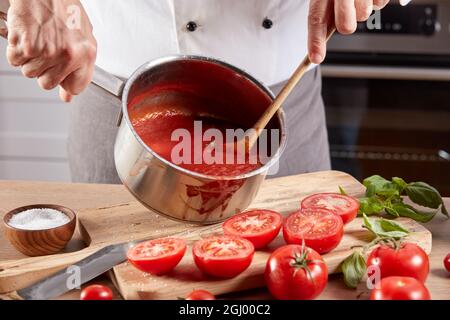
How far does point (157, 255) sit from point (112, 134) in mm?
443

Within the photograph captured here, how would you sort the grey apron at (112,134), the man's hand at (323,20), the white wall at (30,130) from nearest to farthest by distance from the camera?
1. the man's hand at (323,20)
2. the grey apron at (112,134)
3. the white wall at (30,130)

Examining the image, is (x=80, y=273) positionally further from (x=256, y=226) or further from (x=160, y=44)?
(x=160, y=44)

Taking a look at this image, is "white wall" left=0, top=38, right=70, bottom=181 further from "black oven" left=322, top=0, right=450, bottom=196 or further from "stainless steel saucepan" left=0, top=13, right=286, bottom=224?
"stainless steel saucepan" left=0, top=13, right=286, bottom=224

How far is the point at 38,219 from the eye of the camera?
3.76ft

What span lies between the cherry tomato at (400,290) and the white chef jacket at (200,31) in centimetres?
52

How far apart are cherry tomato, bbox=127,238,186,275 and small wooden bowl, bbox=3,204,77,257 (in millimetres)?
109

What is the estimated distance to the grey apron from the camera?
1459 millimetres

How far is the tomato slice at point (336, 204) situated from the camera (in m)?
1.21

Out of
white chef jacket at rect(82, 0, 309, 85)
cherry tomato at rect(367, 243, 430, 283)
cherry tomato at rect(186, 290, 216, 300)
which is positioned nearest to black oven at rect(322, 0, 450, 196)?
white chef jacket at rect(82, 0, 309, 85)

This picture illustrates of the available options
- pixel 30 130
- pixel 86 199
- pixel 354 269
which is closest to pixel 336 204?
pixel 354 269

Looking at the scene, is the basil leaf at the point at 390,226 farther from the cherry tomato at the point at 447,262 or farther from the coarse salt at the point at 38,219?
the coarse salt at the point at 38,219

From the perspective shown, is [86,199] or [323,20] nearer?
[323,20]

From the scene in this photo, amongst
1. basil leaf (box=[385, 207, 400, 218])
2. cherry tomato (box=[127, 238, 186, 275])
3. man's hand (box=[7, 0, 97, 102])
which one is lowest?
basil leaf (box=[385, 207, 400, 218])

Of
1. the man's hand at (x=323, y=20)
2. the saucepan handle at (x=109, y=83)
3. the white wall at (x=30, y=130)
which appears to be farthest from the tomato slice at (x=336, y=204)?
the white wall at (x=30, y=130)
